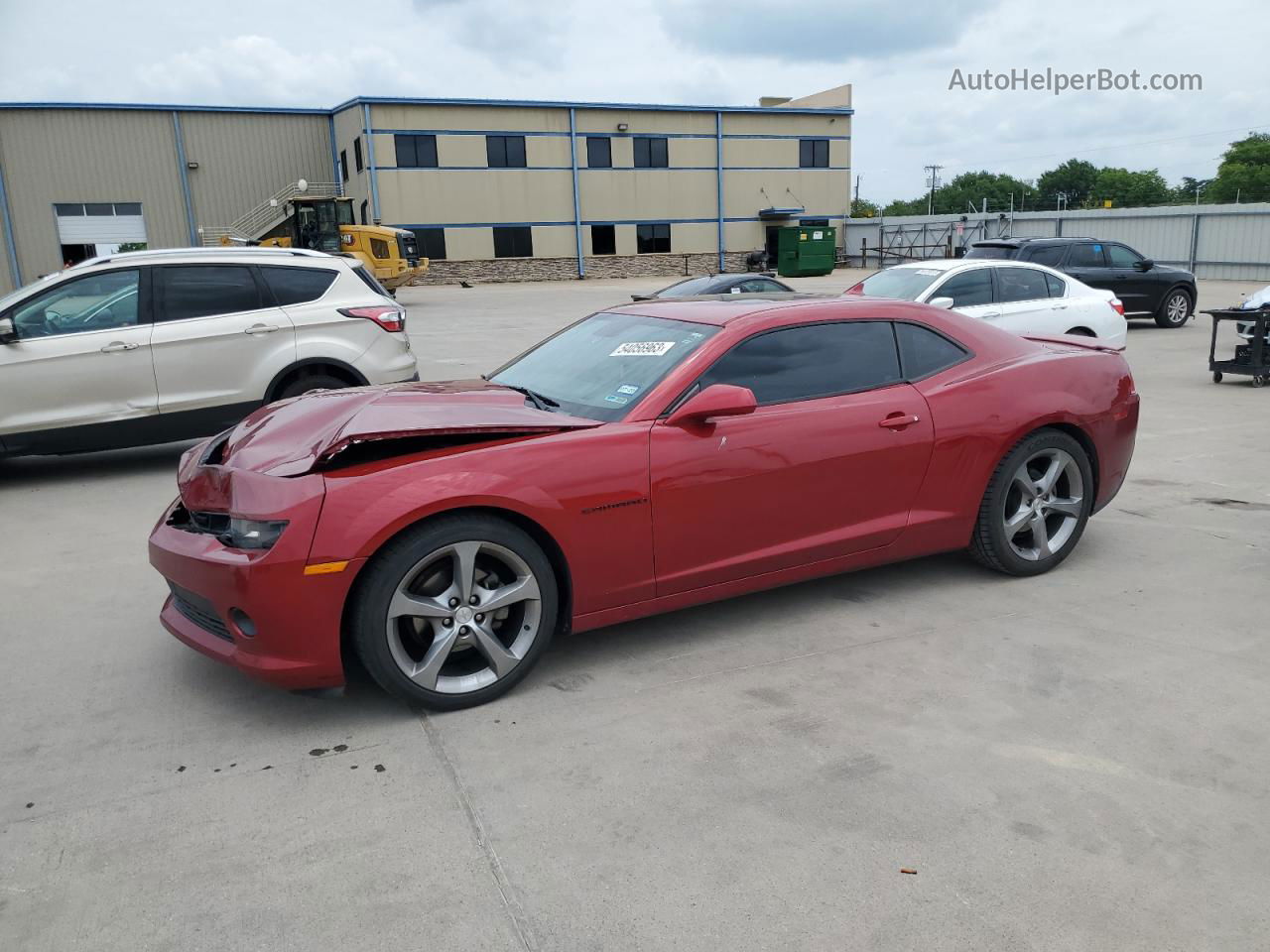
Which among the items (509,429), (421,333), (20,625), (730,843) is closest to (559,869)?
(730,843)

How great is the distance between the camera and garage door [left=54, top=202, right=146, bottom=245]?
41188mm

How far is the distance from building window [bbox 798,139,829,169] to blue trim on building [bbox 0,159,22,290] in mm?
35157

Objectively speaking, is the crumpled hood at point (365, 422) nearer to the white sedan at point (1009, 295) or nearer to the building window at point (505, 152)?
the white sedan at point (1009, 295)

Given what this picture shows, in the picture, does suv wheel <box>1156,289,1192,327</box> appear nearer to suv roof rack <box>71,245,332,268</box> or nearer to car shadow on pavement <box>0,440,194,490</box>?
suv roof rack <box>71,245,332,268</box>

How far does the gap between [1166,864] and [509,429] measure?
254 cm

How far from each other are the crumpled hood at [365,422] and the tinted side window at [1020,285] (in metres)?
8.39

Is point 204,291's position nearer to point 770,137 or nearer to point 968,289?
point 968,289

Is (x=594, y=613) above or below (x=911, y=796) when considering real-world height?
above

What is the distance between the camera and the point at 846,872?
264 centimetres

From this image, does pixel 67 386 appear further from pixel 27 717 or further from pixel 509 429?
pixel 509 429

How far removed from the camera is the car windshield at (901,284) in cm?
1072

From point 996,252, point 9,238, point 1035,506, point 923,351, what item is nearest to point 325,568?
point 923,351

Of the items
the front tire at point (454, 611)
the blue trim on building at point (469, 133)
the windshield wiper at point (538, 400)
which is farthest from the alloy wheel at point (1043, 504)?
the blue trim on building at point (469, 133)

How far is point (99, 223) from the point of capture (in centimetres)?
4150
